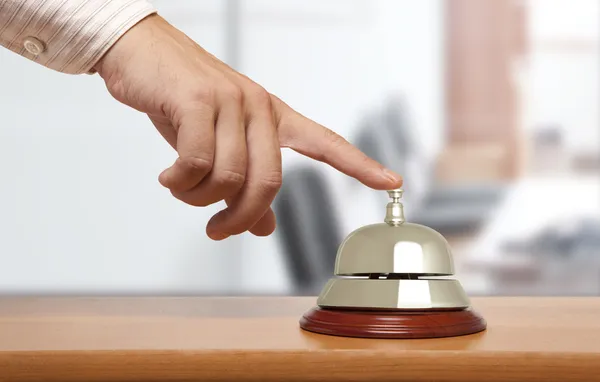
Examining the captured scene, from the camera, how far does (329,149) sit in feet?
2.05

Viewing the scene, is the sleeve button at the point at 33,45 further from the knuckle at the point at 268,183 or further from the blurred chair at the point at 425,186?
the blurred chair at the point at 425,186

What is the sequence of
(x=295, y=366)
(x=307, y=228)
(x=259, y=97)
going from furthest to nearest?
(x=307, y=228) → (x=259, y=97) → (x=295, y=366)

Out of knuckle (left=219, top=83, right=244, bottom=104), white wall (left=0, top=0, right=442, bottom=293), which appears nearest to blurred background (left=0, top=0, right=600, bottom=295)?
white wall (left=0, top=0, right=442, bottom=293)

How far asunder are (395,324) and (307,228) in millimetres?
2481

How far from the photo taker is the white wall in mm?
3533

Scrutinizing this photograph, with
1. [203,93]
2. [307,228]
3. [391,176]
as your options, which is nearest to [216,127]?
[203,93]

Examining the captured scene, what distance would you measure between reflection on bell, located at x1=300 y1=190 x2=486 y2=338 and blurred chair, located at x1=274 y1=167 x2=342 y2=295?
2.28 m

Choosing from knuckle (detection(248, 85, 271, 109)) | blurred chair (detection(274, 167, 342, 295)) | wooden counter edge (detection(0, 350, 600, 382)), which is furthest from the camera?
blurred chair (detection(274, 167, 342, 295))

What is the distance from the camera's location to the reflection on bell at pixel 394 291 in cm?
56

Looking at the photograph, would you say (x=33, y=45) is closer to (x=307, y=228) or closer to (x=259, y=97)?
(x=259, y=97)

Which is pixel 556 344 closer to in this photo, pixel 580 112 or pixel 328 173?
pixel 328 173

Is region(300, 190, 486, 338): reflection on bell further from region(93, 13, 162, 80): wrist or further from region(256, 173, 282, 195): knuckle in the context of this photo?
region(93, 13, 162, 80): wrist

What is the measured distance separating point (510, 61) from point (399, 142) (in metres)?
0.62

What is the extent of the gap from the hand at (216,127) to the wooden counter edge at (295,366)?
13 centimetres
